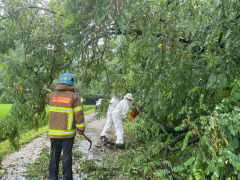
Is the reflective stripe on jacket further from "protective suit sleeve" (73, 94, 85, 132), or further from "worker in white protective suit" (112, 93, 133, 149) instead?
"worker in white protective suit" (112, 93, 133, 149)

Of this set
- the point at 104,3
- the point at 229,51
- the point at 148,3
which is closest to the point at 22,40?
the point at 104,3

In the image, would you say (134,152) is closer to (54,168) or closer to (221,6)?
(54,168)

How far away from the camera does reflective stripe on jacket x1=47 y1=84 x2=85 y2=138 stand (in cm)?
368

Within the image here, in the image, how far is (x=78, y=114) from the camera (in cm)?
367

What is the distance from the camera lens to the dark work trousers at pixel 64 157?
3791mm

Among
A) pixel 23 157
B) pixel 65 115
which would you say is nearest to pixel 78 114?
pixel 65 115

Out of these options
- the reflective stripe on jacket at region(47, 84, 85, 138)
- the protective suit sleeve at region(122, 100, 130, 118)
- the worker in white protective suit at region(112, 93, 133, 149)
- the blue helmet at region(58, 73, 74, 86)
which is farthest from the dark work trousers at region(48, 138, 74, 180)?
the protective suit sleeve at region(122, 100, 130, 118)

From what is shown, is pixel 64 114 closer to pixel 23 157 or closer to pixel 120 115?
pixel 23 157

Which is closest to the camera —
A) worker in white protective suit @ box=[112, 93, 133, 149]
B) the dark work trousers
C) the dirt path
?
the dark work trousers

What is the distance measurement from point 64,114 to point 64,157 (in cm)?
72

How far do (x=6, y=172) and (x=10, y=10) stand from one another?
2908mm

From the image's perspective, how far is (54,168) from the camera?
3840mm

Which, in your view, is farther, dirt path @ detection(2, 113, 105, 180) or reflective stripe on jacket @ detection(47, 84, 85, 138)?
dirt path @ detection(2, 113, 105, 180)

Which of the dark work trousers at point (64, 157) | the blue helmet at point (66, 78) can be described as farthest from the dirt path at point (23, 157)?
the blue helmet at point (66, 78)
